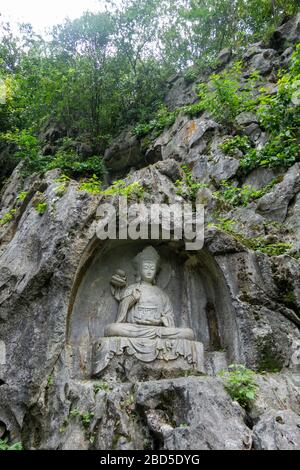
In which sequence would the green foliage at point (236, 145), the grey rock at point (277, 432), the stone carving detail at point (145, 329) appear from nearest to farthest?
1. the grey rock at point (277, 432)
2. the stone carving detail at point (145, 329)
3. the green foliage at point (236, 145)

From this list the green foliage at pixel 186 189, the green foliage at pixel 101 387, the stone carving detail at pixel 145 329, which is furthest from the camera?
the green foliage at pixel 186 189

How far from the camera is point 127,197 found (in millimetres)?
7473

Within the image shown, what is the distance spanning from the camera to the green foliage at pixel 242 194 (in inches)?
380

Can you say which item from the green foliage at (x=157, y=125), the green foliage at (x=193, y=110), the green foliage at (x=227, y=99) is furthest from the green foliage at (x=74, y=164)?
the green foliage at (x=227, y=99)

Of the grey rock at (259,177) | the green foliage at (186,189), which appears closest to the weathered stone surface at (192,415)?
the green foliage at (186,189)

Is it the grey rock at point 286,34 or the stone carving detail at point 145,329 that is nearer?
the stone carving detail at point 145,329

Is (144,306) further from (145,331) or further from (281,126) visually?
(281,126)

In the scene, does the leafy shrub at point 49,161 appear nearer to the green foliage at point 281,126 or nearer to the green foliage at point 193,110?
the green foliage at point 193,110

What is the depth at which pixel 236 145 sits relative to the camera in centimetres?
1147

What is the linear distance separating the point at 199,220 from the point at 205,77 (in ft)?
34.2

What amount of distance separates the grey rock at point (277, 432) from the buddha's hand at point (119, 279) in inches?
139

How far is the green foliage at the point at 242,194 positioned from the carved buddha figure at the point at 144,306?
281 centimetres

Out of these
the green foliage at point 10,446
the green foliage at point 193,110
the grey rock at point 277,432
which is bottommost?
the green foliage at point 10,446

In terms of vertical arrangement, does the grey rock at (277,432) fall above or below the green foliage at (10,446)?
above
